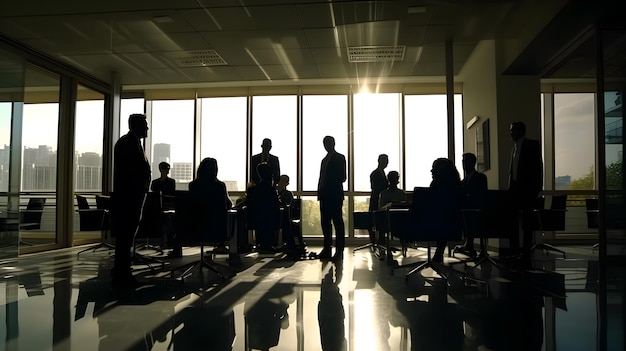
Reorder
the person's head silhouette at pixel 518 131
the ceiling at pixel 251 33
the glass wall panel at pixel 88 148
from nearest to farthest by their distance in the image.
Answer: the person's head silhouette at pixel 518 131 → the ceiling at pixel 251 33 → the glass wall panel at pixel 88 148

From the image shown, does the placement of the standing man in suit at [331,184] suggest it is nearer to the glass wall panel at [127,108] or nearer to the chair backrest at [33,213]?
the chair backrest at [33,213]

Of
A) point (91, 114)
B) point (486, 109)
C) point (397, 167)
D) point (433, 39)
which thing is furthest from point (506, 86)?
point (91, 114)

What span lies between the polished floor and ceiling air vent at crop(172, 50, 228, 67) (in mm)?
4079

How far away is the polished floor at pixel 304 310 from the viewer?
2273mm

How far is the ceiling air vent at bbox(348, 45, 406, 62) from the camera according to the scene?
292 inches

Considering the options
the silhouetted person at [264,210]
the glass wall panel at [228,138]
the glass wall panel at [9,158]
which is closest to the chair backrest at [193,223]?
the silhouetted person at [264,210]

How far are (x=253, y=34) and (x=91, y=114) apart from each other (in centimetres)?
403

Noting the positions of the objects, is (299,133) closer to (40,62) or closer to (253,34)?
(253,34)

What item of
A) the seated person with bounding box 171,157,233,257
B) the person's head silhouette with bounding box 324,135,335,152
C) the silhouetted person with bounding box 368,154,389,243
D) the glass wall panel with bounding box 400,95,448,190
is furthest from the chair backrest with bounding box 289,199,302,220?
the glass wall panel with bounding box 400,95,448,190

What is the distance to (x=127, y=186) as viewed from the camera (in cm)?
409

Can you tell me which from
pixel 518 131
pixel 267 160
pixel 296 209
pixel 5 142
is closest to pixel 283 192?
Result: pixel 296 209

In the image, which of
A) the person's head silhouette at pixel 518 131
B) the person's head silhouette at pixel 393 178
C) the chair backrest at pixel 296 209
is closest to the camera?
the person's head silhouette at pixel 518 131

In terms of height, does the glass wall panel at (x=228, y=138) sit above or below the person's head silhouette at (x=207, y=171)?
above

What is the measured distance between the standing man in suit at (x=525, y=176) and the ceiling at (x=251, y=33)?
2.03 m
